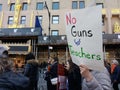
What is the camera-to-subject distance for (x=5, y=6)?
43.8 m

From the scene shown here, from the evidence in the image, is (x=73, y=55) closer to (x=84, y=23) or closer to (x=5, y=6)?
(x=84, y=23)

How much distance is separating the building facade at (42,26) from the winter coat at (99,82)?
3145 centimetres

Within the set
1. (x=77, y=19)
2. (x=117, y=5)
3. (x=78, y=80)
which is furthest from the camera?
(x=117, y=5)

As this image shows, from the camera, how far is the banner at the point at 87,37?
3.17m

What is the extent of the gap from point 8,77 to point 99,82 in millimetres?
1060

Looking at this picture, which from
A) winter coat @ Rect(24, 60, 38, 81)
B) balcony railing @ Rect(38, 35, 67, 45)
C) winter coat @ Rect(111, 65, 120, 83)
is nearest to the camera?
winter coat @ Rect(24, 60, 38, 81)

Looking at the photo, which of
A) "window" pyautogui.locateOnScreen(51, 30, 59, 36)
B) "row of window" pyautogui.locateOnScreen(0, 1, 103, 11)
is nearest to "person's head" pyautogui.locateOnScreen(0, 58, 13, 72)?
"window" pyautogui.locateOnScreen(51, 30, 59, 36)

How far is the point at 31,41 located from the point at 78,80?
109 ft

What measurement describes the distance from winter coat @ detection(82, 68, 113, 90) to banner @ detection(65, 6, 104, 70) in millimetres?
147

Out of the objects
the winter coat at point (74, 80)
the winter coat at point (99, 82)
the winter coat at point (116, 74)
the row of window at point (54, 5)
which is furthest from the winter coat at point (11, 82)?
the row of window at point (54, 5)

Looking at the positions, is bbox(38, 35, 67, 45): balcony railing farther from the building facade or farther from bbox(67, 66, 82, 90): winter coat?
bbox(67, 66, 82, 90): winter coat

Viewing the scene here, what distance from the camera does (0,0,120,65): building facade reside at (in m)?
37.4

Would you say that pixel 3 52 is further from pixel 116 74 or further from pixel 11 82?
pixel 116 74

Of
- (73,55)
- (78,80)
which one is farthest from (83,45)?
(78,80)
